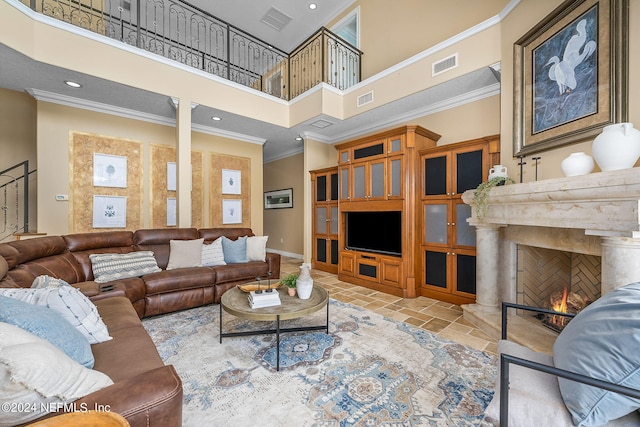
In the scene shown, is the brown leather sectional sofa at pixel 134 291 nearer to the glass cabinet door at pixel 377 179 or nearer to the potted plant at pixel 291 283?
the potted plant at pixel 291 283

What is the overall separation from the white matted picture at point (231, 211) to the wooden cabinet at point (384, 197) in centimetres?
261

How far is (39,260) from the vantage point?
2.46 metres

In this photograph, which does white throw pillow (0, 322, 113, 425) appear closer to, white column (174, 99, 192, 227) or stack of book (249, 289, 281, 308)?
stack of book (249, 289, 281, 308)

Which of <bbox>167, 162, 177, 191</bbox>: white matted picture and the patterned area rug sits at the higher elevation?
<bbox>167, 162, 177, 191</bbox>: white matted picture

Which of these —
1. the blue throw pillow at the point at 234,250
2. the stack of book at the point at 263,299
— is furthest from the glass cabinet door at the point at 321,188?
the stack of book at the point at 263,299

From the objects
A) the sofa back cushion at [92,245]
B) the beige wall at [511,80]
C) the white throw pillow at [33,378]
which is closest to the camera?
the white throw pillow at [33,378]

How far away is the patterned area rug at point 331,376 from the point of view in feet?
4.99

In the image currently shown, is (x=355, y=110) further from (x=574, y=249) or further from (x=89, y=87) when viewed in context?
(x=89, y=87)

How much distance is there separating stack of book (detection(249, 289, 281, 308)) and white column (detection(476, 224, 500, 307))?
7.34 ft

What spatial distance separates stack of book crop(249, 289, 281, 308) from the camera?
215 cm

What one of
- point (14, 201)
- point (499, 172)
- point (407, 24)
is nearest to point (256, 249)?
point (499, 172)

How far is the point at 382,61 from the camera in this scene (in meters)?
5.00

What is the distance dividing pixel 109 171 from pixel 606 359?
6.10 meters

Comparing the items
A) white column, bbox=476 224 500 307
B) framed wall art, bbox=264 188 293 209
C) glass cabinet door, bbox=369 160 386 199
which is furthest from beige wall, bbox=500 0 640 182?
framed wall art, bbox=264 188 293 209
